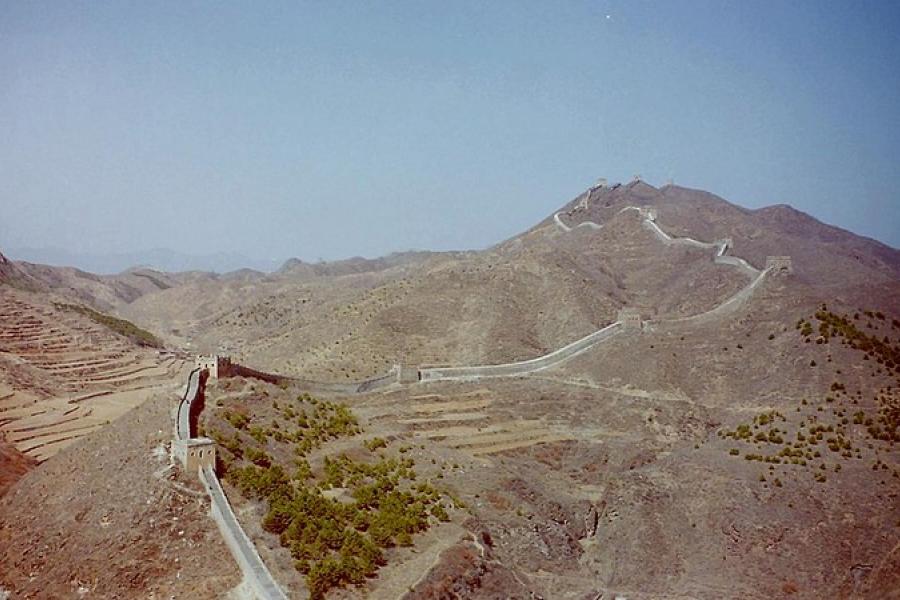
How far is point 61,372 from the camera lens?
2205 inches

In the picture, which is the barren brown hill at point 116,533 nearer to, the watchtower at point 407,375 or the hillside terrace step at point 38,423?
the hillside terrace step at point 38,423

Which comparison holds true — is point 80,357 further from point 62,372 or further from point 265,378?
point 265,378

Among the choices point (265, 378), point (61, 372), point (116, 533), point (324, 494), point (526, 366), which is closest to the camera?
point (116, 533)

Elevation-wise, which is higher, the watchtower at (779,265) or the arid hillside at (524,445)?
the watchtower at (779,265)

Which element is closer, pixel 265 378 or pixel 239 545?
pixel 239 545

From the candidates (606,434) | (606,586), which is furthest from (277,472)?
(606,434)

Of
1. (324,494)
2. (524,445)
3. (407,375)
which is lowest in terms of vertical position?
(524,445)

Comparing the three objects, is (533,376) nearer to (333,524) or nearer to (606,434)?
(606,434)

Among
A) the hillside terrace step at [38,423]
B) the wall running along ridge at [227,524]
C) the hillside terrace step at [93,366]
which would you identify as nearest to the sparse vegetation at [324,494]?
the wall running along ridge at [227,524]

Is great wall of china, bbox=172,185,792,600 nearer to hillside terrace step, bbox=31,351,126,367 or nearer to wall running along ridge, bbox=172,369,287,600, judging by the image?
wall running along ridge, bbox=172,369,287,600

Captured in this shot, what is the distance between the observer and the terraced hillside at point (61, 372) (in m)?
45.7

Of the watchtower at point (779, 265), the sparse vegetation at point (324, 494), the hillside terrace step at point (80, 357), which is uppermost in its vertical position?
the watchtower at point (779, 265)

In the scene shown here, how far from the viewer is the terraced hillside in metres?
45.7

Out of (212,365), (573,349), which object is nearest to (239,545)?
(212,365)
